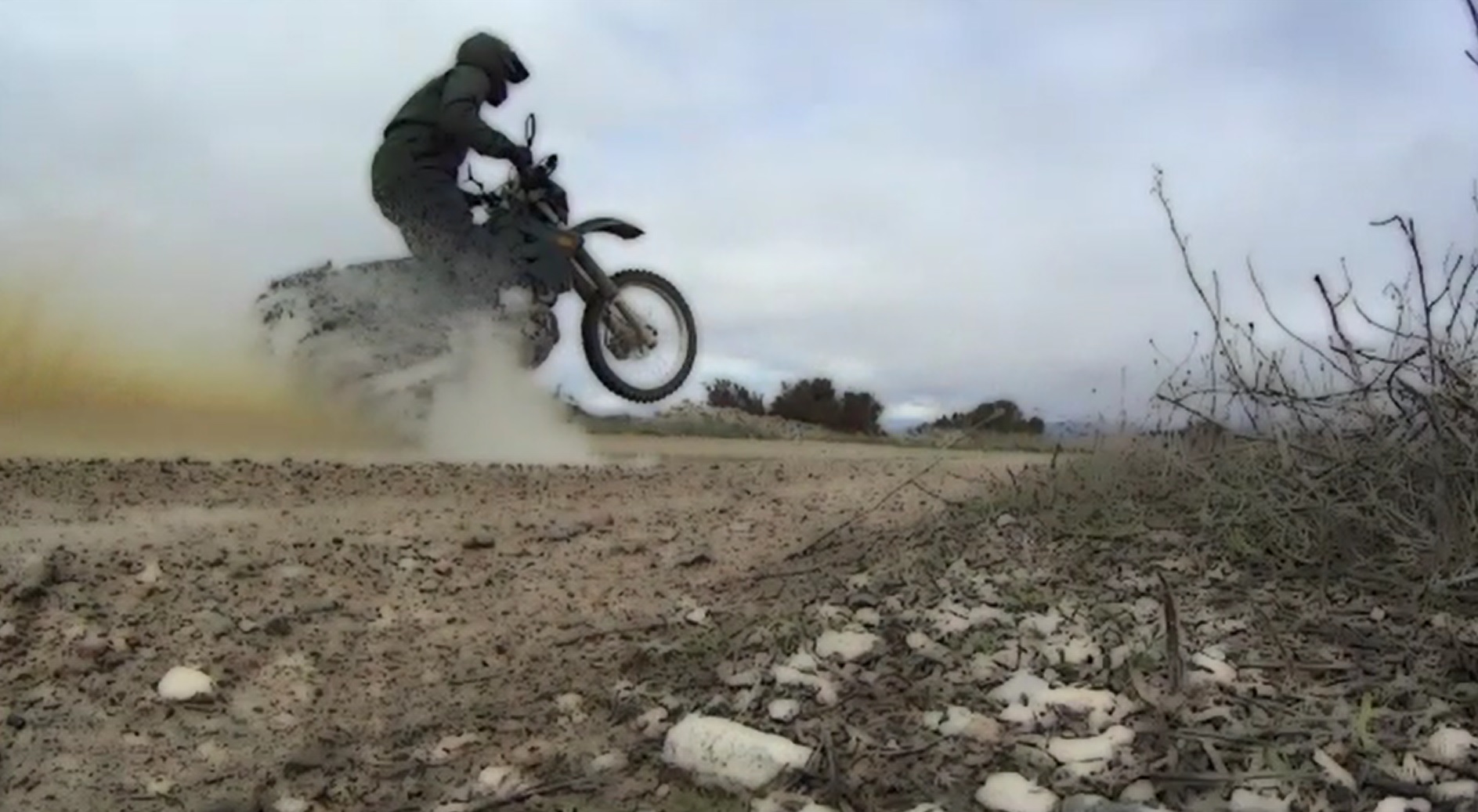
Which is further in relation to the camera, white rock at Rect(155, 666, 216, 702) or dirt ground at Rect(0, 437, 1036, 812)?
white rock at Rect(155, 666, 216, 702)

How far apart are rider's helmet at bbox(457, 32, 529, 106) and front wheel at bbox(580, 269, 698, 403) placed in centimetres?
137

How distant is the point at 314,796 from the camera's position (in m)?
3.55

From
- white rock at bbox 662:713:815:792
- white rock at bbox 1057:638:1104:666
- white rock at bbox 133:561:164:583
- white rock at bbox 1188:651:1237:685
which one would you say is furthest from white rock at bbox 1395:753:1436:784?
white rock at bbox 133:561:164:583

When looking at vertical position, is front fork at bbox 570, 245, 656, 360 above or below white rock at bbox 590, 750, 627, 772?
above

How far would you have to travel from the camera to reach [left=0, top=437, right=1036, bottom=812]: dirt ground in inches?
147

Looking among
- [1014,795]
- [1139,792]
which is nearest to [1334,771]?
[1139,792]

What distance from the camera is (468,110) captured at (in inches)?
344

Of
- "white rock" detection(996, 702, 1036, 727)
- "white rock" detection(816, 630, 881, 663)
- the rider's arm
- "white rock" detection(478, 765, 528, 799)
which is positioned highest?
the rider's arm

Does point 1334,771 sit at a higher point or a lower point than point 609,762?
higher

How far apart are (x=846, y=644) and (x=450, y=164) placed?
5.91 m

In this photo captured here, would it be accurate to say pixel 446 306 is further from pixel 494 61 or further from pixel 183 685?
pixel 183 685

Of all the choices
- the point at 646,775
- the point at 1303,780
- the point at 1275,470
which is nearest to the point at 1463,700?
the point at 1303,780

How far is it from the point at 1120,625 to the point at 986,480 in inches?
94.8

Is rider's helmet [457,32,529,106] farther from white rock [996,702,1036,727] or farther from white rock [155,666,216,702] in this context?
white rock [996,702,1036,727]
